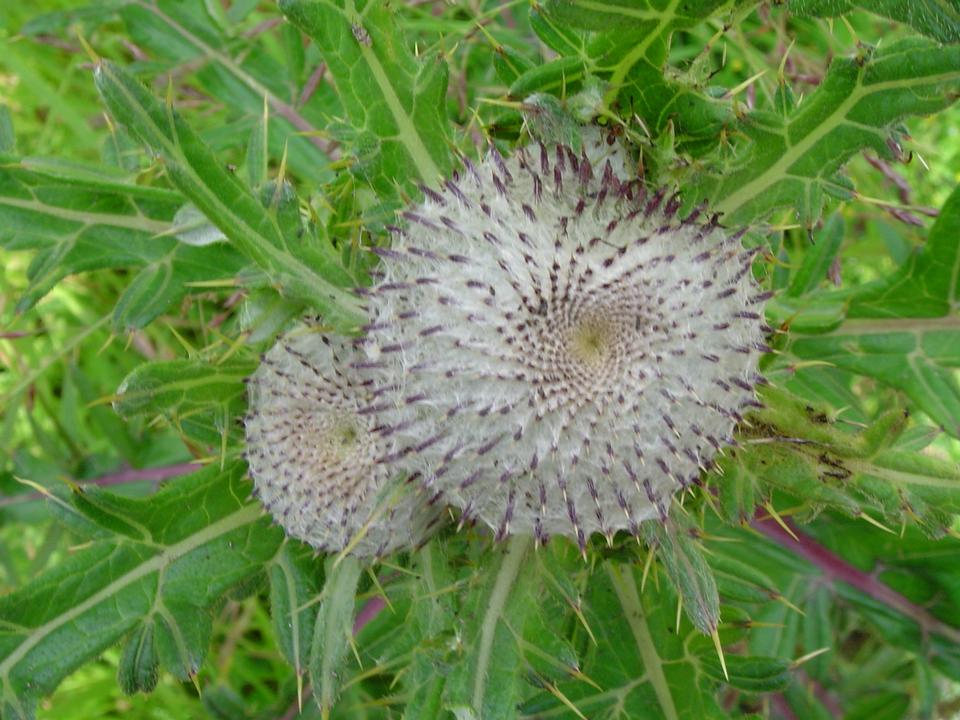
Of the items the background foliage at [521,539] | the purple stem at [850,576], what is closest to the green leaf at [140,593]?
the background foliage at [521,539]

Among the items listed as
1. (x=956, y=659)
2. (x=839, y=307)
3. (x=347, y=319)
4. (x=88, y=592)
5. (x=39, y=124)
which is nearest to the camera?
(x=347, y=319)

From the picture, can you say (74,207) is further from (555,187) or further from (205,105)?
(205,105)

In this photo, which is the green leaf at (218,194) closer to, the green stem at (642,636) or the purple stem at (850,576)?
the green stem at (642,636)

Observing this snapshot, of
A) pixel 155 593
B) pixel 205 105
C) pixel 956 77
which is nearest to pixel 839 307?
pixel 956 77

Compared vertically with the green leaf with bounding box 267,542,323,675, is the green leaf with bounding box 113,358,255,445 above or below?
above

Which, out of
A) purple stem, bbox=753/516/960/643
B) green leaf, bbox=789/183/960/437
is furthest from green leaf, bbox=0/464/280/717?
purple stem, bbox=753/516/960/643

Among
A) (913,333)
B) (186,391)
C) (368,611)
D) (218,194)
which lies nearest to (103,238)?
(186,391)

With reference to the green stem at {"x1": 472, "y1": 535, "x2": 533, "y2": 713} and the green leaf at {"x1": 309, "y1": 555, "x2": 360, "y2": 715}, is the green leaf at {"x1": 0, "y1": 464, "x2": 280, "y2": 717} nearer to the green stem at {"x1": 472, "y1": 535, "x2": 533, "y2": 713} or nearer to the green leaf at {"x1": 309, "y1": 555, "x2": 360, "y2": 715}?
the green leaf at {"x1": 309, "y1": 555, "x2": 360, "y2": 715}
